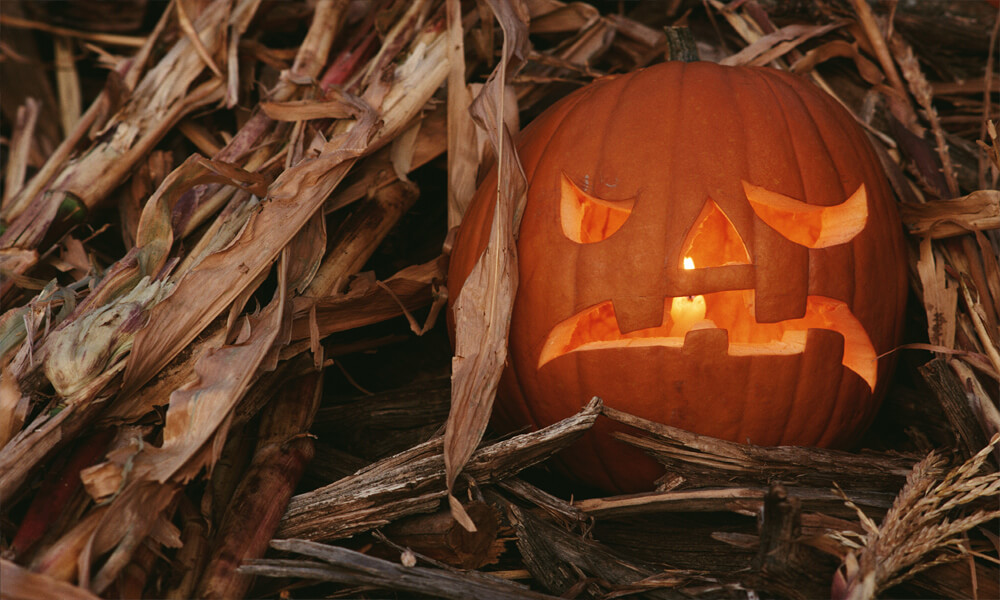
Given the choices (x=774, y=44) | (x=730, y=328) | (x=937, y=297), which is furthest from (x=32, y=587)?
(x=774, y=44)

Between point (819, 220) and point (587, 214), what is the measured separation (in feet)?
1.49

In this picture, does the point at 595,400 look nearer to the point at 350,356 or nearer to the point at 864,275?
the point at 864,275

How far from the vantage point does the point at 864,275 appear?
1.51 m

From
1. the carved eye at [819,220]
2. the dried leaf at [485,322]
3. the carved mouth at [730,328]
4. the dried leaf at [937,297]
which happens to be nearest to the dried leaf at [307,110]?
the dried leaf at [485,322]

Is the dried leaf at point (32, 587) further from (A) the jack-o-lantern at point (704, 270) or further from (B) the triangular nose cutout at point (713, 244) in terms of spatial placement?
(B) the triangular nose cutout at point (713, 244)

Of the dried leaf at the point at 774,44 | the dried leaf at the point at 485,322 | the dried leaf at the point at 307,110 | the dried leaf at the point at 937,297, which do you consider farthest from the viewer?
the dried leaf at the point at 774,44

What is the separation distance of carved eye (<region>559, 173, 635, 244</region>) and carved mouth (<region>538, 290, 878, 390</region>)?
16cm

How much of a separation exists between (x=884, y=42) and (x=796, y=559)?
60.0 inches

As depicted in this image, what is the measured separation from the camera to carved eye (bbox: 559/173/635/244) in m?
1.52

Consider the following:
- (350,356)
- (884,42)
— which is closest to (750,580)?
(350,356)

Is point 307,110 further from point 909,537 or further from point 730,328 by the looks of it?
point 909,537

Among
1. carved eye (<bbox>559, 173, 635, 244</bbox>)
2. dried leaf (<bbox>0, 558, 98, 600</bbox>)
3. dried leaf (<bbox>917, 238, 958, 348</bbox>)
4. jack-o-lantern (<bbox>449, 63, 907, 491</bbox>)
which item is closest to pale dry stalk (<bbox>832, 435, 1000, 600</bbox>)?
jack-o-lantern (<bbox>449, 63, 907, 491</bbox>)

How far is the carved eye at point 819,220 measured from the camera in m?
1.52

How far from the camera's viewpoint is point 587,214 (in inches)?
63.4
